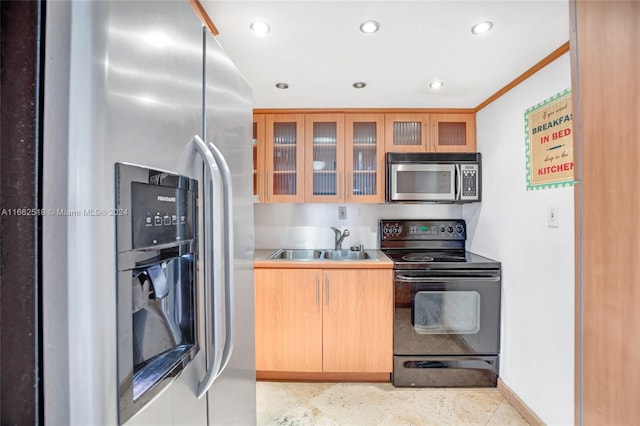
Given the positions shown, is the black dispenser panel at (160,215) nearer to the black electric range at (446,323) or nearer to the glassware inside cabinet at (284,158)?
the black electric range at (446,323)

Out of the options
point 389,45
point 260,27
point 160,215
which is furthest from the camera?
point 389,45

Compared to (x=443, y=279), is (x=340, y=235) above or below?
above

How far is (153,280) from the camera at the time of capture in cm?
56

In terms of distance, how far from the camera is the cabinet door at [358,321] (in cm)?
213

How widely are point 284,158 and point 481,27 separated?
1.62 metres

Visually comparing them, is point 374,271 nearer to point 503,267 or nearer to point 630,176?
point 503,267

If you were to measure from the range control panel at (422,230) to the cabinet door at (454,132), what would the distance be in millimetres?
667

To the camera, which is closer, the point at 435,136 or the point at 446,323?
the point at 446,323

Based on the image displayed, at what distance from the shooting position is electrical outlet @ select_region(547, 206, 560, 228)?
1.58 meters

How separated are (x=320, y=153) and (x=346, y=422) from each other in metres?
1.95

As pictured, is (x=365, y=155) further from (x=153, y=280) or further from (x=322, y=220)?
(x=153, y=280)

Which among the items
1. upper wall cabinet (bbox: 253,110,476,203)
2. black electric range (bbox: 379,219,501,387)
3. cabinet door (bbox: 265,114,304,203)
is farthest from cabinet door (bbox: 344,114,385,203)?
black electric range (bbox: 379,219,501,387)

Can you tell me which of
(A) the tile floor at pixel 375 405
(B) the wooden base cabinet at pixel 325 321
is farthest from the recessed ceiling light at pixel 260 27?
(A) the tile floor at pixel 375 405

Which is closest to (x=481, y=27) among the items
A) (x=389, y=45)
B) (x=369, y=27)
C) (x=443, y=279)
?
(x=389, y=45)
